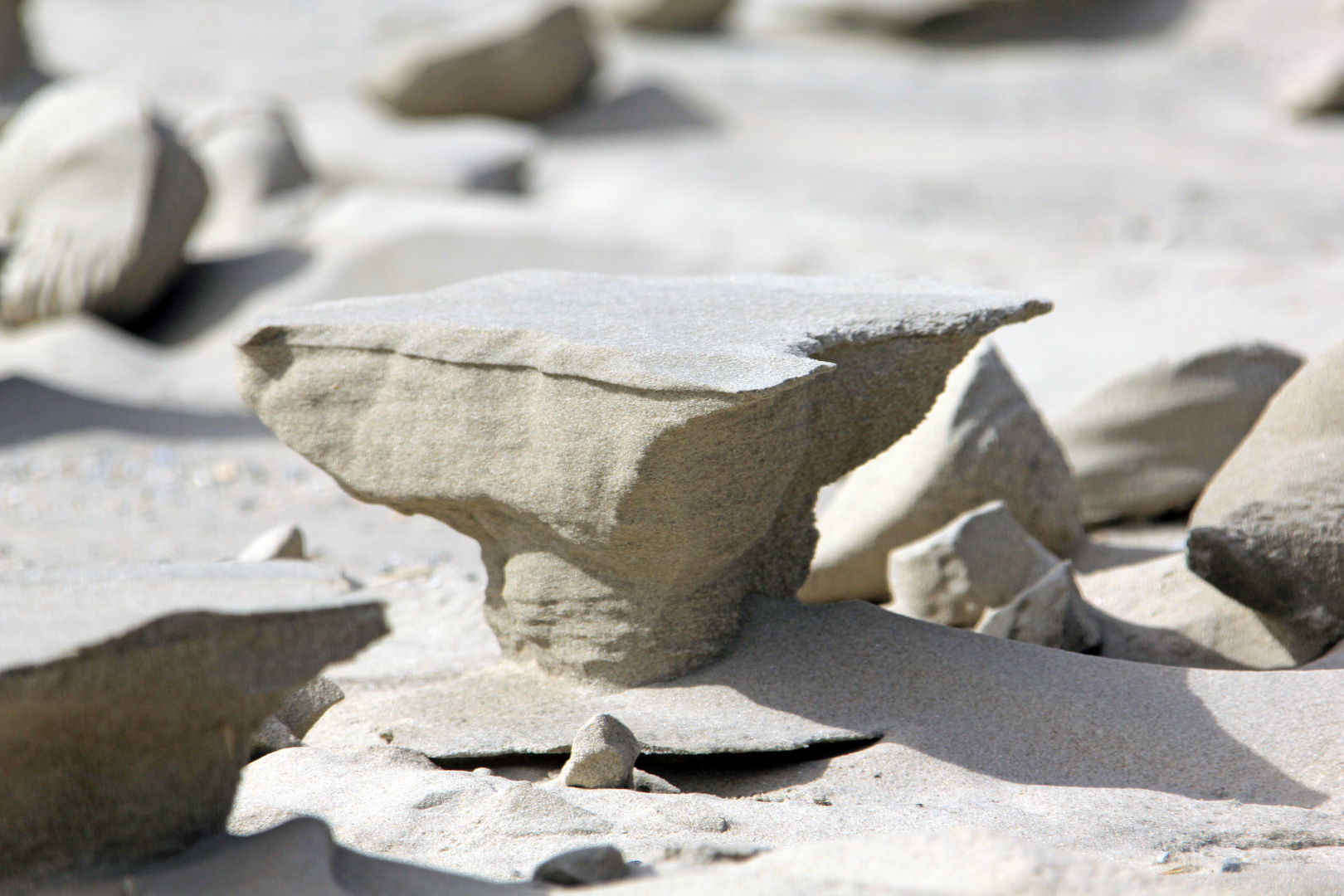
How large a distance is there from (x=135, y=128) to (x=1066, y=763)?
607cm

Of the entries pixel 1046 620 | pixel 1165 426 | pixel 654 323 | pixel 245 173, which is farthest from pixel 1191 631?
pixel 245 173

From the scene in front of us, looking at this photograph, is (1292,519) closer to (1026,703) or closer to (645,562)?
(1026,703)

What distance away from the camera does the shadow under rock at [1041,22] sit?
462 inches

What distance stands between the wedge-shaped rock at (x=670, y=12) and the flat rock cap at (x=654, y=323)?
8.90 m

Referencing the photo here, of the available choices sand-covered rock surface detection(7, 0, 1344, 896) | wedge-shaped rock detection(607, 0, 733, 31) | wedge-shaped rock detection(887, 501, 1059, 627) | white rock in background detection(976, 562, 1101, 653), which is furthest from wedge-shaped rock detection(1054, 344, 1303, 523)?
wedge-shaped rock detection(607, 0, 733, 31)

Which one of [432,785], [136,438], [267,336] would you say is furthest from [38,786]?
[136,438]

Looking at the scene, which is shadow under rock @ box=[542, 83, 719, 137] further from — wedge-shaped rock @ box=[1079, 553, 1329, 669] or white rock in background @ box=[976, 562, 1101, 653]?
white rock in background @ box=[976, 562, 1101, 653]

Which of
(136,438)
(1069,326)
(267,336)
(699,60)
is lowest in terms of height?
(136,438)

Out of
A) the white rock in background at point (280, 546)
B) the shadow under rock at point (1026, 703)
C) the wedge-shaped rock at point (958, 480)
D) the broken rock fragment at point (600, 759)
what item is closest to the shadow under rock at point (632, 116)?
the wedge-shaped rock at point (958, 480)

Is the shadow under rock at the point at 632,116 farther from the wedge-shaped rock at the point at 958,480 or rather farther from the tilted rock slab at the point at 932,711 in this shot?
the tilted rock slab at the point at 932,711

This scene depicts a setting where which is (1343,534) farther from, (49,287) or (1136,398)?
(49,287)

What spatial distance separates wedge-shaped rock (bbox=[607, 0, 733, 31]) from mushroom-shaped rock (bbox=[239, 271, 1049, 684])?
9.01m

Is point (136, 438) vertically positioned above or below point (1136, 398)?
below

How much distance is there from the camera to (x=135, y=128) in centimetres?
701
